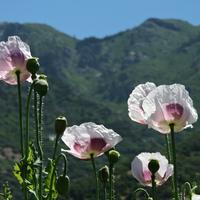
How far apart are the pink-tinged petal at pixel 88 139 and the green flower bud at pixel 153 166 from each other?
0.24 metres

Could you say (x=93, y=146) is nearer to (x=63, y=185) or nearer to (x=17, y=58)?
(x=63, y=185)

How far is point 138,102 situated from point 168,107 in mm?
359

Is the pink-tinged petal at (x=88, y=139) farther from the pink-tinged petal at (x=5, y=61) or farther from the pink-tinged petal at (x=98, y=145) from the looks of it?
the pink-tinged petal at (x=5, y=61)

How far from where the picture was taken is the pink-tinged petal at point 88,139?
7.63 feet

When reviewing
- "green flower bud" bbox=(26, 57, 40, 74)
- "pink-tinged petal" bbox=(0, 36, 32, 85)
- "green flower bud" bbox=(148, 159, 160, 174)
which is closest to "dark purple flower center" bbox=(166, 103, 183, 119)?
"green flower bud" bbox=(148, 159, 160, 174)

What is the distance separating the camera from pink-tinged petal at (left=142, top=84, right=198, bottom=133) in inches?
82.9

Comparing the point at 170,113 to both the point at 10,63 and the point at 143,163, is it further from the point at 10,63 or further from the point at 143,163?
the point at 10,63

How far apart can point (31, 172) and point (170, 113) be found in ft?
2.00

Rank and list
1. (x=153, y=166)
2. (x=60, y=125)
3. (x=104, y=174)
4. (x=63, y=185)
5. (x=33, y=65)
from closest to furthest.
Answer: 1. (x=153, y=166)
2. (x=63, y=185)
3. (x=60, y=125)
4. (x=104, y=174)
5. (x=33, y=65)

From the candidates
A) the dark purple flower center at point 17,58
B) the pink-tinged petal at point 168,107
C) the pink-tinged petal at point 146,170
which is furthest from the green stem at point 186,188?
the dark purple flower center at point 17,58

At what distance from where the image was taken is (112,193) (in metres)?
2.23

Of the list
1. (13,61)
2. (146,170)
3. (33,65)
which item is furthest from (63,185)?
(13,61)

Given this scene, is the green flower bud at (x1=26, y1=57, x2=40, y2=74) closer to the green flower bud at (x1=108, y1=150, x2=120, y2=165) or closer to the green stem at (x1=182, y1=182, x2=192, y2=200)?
the green flower bud at (x1=108, y1=150, x2=120, y2=165)

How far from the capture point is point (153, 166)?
2.07 m
